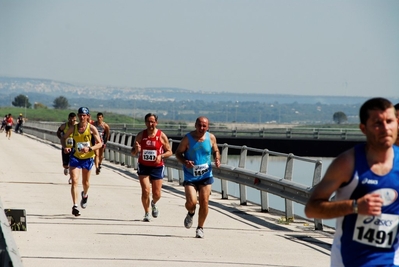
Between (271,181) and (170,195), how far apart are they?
17.5 feet

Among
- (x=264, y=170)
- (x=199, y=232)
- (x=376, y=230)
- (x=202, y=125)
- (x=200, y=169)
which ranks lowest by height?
(x=199, y=232)

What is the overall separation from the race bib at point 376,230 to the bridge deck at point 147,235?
238 inches

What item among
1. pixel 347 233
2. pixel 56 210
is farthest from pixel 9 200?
pixel 347 233

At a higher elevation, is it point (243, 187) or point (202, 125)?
point (202, 125)

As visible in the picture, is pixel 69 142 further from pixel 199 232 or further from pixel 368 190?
pixel 368 190

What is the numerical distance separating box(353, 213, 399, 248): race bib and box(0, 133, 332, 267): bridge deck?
238 inches

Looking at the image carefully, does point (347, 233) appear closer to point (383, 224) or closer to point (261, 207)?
point (383, 224)

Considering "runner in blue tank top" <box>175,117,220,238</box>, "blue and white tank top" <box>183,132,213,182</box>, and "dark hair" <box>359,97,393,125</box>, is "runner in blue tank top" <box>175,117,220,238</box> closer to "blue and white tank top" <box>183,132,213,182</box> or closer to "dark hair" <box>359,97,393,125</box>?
"blue and white tank top" <box>183,132,213,182</box>

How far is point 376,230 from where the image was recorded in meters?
5.96

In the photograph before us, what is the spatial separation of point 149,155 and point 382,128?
1088 centimetres

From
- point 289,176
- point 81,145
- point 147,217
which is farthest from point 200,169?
point 81,145

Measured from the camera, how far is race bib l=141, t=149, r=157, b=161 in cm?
1656

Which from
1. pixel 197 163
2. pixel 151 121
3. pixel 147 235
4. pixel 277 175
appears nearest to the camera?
pixel 197 163

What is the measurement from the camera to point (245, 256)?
1281 cm
